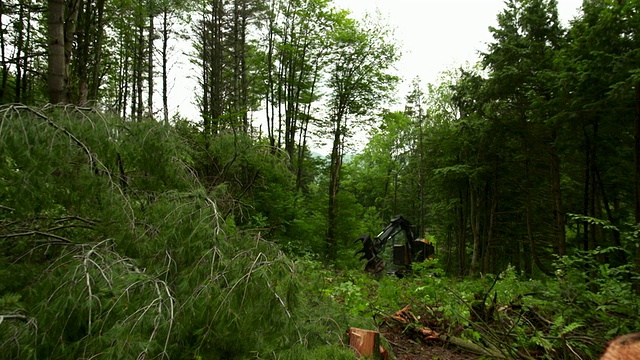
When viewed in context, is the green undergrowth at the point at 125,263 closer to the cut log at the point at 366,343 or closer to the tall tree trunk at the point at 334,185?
the cut log at the point at 366,343

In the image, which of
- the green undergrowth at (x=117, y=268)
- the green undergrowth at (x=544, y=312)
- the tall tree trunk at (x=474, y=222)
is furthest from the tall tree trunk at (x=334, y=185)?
the green undergrowth at (x=117, y=268)

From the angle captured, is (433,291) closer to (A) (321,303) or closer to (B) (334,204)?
(A) (321,303)

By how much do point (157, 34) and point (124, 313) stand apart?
15.4m

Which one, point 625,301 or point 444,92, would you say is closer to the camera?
point 625,301

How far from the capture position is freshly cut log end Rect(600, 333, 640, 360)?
1152mm

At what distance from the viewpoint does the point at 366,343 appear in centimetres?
350

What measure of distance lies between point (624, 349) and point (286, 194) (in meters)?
10.1

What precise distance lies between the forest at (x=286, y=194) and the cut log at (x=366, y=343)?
0.17m

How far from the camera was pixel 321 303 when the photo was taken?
344 cm

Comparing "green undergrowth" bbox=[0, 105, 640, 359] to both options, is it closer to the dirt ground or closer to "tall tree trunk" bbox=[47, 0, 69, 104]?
"tall tree trunk" bbox=[47, 0, 69, 104]

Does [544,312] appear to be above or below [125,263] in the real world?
below

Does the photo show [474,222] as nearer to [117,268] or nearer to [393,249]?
[393,249]

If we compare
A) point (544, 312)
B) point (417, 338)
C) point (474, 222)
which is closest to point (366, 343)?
point (417, 338)

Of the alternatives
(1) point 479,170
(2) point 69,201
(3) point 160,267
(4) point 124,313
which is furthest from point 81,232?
(1) point 479,170
